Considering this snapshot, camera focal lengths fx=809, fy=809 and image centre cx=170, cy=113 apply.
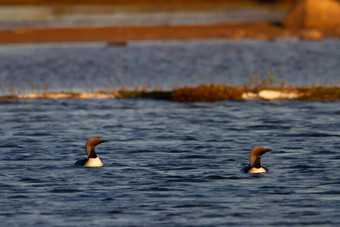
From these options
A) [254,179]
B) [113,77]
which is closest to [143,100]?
[113,77]

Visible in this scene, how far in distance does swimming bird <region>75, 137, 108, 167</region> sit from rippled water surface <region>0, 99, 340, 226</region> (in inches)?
6.9

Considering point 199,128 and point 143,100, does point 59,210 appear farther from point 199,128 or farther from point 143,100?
point 143,100

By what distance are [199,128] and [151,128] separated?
4.42 ft

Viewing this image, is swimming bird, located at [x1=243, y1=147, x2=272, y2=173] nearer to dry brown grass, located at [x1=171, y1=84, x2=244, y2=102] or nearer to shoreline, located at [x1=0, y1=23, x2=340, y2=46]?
dry brown grass, located at [x1=171, y1=84, x2=244, y2=102]

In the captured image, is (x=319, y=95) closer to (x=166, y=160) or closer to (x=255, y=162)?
(x=166, y=160)

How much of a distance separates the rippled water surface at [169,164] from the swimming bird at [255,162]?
0.21 m

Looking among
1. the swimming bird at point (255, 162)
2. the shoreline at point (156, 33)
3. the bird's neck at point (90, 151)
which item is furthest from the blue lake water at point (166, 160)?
the shoreline at point (156, 33)

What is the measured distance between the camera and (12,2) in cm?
12669

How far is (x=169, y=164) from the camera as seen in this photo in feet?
57.4

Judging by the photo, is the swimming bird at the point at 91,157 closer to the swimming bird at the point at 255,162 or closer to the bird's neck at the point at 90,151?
the bird's neck at the point at 90,151

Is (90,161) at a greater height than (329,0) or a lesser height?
lesser

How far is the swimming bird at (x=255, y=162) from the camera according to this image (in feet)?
52.4

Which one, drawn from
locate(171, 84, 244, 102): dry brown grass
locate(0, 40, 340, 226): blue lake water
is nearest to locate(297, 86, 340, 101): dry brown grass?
locate(0, 40, 340, 226): blue lake water

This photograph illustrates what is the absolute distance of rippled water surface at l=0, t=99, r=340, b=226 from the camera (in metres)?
13.4
